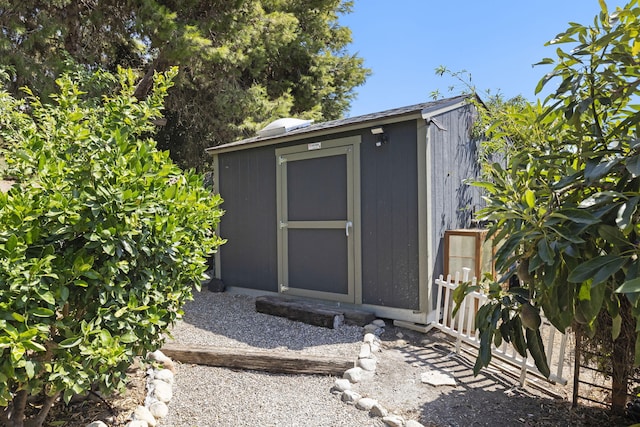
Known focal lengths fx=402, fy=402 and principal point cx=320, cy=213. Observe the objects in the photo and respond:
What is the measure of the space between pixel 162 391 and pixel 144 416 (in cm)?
39

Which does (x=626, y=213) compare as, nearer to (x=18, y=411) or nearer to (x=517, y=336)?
(x=517, y=336)

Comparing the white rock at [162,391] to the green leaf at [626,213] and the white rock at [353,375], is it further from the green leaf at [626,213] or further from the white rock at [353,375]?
the green leaf at [626,213]

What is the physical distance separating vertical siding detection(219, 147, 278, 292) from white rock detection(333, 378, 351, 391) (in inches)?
104

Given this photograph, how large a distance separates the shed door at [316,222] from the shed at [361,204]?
0.01 m

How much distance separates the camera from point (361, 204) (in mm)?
4746

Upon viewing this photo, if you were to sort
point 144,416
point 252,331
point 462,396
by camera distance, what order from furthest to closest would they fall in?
point 252,331, point 462,396, point 144,416

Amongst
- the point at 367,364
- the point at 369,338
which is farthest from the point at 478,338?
the point at 367,364

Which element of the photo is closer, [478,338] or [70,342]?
[70,342]

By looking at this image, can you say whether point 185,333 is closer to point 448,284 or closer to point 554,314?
point 448,284

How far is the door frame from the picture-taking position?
15.6 ft

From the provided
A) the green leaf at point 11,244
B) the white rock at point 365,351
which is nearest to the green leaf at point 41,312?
the green leaf at point 11,244

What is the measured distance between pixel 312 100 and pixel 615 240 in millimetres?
10961

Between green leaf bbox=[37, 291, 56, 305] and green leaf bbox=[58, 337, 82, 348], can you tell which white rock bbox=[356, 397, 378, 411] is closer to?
green leaf bbox=[58, 337, 82, 348]

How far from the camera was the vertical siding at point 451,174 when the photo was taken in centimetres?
448
